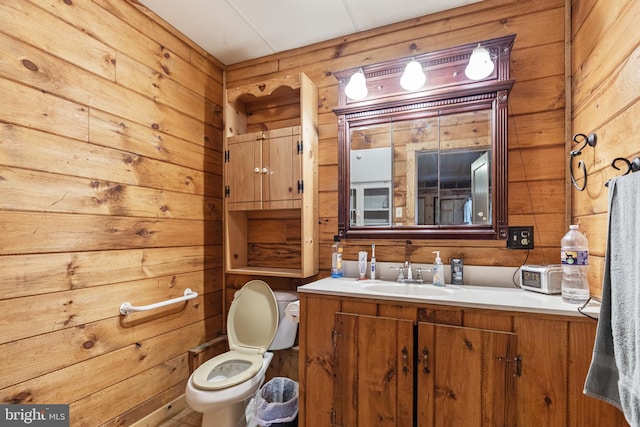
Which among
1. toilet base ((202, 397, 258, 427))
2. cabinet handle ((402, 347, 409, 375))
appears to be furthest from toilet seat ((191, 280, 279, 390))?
cabinet handle ((402, 347, 409, 375))

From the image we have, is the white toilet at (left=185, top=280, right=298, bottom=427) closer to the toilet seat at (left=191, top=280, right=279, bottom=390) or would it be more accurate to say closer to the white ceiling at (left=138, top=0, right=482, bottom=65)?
the toilet seat at (left=191, top=280, right=279, bottom=390)

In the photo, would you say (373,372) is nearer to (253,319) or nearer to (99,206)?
(253,319)

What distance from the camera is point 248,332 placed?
181cm

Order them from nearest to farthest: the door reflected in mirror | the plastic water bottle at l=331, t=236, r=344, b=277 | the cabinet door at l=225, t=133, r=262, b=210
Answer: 1. the door reflected in mirror
2. the plastic water bottle at l=331, t=236, r=344, b=277
3. the cabinet door at l=225, t=133, r=262, b=210

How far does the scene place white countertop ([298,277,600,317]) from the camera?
1.10 m

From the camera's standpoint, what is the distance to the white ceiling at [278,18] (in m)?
1.61

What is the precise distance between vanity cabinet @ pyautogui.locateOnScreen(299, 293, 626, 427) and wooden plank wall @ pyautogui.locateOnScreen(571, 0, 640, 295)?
0.37 meters

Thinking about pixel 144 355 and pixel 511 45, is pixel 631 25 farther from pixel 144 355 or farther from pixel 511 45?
pixel 144 355

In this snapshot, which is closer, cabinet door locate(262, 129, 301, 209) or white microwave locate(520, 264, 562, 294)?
white microwave locate(520, 264, 562, 294)

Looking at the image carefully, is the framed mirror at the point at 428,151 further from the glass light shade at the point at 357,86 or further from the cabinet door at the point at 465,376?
the cabinet door at the point at 465,376

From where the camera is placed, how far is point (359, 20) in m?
1.75

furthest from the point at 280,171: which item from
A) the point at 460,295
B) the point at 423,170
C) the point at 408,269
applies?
the point at 460,295

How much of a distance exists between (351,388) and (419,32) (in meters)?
1.95

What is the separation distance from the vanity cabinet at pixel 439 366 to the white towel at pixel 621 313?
0.17 metres
